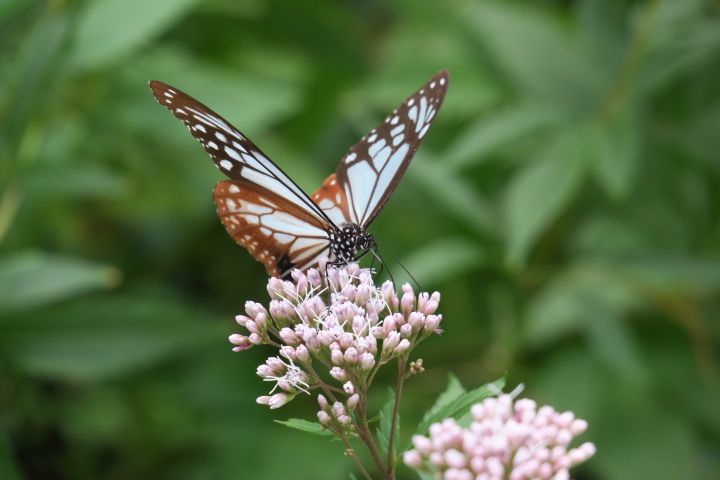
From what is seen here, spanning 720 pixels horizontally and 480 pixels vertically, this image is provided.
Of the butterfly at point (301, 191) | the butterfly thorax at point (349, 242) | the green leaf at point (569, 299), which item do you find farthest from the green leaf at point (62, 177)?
the green leaf at point (569, 299)

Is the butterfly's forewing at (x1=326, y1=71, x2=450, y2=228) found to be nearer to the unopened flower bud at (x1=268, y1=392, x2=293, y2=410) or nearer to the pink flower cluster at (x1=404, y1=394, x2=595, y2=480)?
the unopened flower bud at (x1=268, y1=392, x2=293, y2=410)

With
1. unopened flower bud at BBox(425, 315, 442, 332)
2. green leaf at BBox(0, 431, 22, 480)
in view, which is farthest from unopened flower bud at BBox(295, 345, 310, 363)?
green leaf at BBox(0, 431, 22, 480)

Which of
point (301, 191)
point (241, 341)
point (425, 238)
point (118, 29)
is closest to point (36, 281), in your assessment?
Result: point (118, 29)

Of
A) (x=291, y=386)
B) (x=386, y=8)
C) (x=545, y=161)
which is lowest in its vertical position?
(x=291, y=386)

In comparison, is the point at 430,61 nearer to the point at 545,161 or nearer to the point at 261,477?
the point at 545,161

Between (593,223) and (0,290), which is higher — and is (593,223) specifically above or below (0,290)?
above

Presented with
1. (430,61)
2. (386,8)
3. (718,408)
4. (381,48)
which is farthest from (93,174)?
(386,8)

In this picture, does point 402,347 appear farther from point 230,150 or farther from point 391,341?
point 230,150
